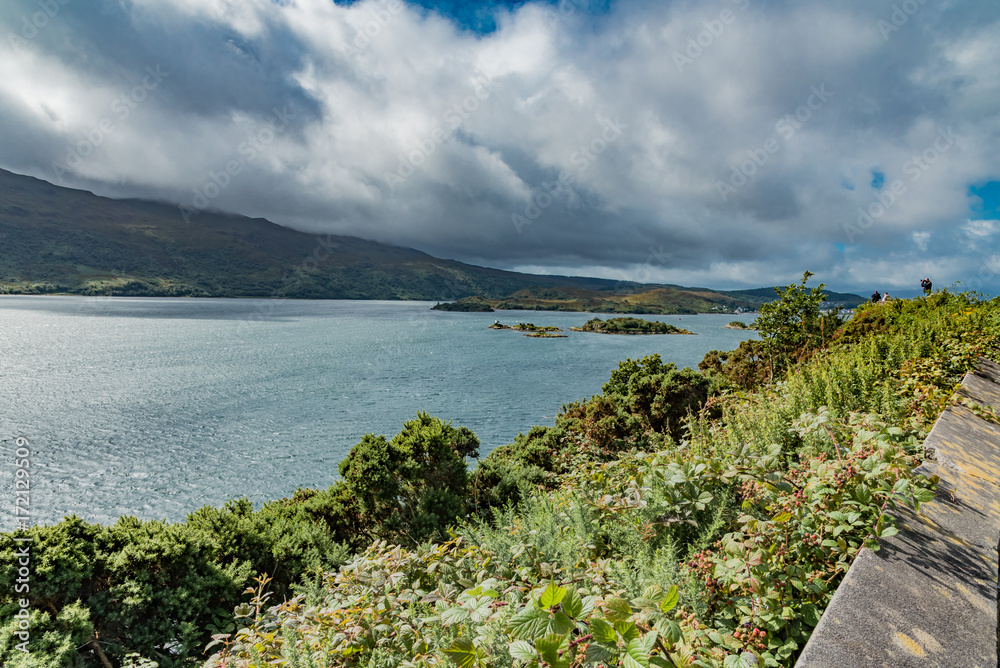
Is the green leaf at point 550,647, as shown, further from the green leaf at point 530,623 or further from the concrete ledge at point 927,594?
the concrete ledge at point 927,594

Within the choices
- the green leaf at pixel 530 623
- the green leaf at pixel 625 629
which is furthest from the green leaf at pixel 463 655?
the green leaf at pixel 625 629

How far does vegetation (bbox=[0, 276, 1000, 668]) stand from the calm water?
12.1 m

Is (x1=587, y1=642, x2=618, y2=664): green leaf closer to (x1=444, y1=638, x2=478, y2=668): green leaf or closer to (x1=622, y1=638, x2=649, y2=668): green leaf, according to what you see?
(x1=622, y1=638, x2=649, y2=668): green leaf

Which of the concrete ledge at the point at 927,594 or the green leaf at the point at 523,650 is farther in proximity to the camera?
the concrete ledge at the point at 927,594

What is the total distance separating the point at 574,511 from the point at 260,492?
18594mm

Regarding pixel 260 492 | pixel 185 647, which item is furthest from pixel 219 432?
pixel 185 647

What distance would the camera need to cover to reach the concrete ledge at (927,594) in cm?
170

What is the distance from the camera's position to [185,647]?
5.45 m

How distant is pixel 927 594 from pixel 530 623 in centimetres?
193

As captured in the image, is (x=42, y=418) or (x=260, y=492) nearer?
(x=260, y=492)

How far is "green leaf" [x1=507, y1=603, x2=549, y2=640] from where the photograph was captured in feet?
5.22

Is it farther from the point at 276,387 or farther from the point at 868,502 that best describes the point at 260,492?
the point at 276,387

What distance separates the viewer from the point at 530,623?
162 cm

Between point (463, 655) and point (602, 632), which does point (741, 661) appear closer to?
point (602, 632)
